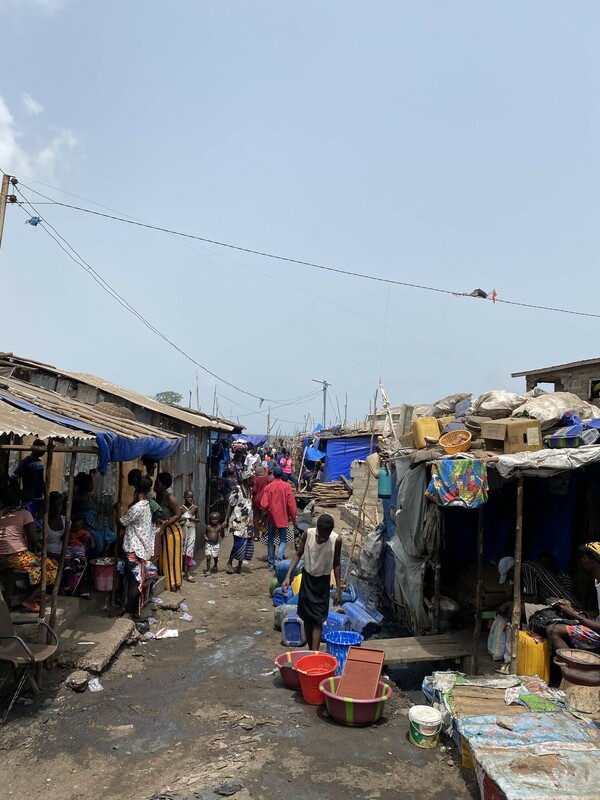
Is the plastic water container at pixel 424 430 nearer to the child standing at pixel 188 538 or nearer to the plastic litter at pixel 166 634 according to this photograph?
the plastic litter at pixel 166 634

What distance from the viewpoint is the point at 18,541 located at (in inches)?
245

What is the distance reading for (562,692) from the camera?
5.50 m

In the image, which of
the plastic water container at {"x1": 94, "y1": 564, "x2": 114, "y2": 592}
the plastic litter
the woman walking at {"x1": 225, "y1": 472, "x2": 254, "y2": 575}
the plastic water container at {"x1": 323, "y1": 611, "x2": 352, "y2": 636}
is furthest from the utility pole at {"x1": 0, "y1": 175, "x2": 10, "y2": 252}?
the plastic water container at {"x1": 323, "y1": 611, "x2": 352, "y2": 636}

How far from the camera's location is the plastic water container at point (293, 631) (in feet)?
24.6

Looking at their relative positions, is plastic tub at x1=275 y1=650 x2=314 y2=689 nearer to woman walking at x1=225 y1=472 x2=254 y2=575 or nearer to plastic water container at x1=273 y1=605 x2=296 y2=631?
plastic water container at x1=273 y1=605 x2=296 y2=631

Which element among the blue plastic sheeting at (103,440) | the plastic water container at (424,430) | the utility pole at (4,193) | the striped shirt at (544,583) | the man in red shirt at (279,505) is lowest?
the striped shirt at (544,583)

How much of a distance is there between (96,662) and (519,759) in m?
4.27

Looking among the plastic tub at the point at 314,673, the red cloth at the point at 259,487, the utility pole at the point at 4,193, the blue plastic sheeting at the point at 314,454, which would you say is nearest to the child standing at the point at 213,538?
the red cloth at the point at 259,487

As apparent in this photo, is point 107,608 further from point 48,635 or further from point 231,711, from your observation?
point 231,711

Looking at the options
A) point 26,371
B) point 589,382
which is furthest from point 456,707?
point 589,382

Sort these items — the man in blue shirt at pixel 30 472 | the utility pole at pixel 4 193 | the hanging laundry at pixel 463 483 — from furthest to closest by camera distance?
the utility pole at pixel 4 193 < the man in blue shirt at pixel 30 472 < the hanging laundry at pixel 463 483

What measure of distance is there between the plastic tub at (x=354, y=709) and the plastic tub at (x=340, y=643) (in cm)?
103

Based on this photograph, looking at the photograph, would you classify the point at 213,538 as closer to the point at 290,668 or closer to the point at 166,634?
the point at 166,634

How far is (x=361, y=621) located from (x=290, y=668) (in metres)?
2.15
